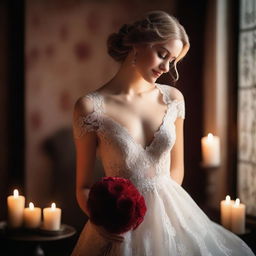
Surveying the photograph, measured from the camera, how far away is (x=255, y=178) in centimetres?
263

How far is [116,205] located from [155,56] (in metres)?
0.60

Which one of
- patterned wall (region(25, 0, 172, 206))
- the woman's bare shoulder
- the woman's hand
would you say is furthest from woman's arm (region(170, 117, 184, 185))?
patterned wall (region(25, 0, 172, 206))

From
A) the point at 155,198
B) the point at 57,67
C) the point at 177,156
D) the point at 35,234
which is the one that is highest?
the point at 57,67

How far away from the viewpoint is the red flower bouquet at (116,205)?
1.52 m

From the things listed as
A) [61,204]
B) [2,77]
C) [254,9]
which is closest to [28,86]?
[2,77]

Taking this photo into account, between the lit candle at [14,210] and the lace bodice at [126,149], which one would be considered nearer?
the lace bodice at [126,149]

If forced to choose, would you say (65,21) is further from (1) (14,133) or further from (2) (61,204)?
(2) (61,204)

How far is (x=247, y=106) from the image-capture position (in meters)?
2.67

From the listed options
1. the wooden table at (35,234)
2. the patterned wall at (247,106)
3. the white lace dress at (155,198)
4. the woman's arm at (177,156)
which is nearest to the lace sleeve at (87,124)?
the white lace dress at (155,198)

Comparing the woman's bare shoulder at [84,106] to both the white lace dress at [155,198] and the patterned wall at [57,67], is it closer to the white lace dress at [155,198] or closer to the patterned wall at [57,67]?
the white lace dress at [155,198]

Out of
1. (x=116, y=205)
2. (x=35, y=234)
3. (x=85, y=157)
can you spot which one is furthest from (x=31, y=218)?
(x=116, y=205)

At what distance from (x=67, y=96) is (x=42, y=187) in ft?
1.63

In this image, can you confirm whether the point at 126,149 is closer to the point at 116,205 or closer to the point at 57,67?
the point at 116,205

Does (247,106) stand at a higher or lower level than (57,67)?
lower
